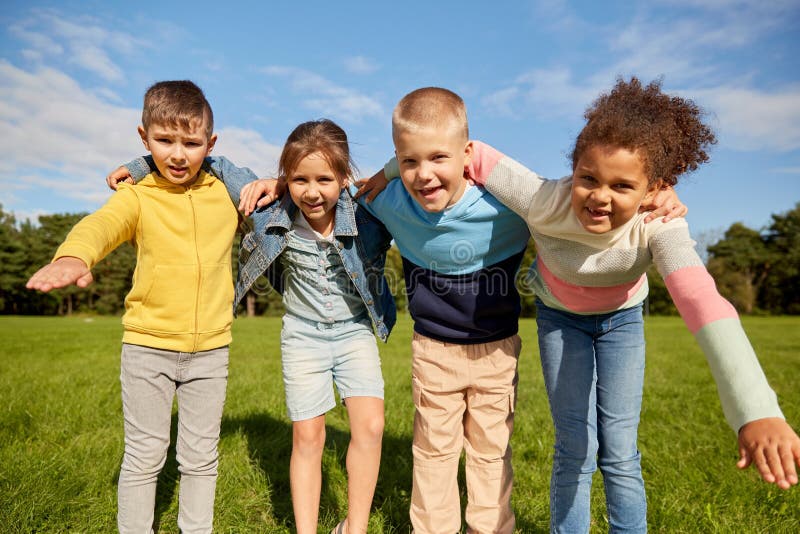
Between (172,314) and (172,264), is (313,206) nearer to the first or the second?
(172,264)

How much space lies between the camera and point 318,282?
3.08 meters

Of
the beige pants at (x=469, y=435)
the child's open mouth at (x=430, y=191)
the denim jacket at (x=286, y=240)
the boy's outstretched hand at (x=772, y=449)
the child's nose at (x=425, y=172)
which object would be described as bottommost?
the beige pants at (x=469, y=435)

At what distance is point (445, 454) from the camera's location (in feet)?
9.60

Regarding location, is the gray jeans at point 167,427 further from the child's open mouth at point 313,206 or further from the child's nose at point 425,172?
the child's nose at point 425,172

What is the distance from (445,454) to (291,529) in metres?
1.05

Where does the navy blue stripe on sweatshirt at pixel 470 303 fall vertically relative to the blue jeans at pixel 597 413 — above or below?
above

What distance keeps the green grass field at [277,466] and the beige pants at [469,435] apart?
1.44 feet

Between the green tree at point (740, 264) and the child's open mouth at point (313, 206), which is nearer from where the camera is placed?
the child's open mouth at point (313, 206)

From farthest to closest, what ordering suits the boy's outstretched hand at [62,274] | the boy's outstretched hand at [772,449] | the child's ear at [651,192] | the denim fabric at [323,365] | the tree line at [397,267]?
the tree line at [397,267], the denim fabric at [323,365], the child's ear at [651,192], the boy's outstretched hand at [62,274], the boy's outstretched hand at [772,449]

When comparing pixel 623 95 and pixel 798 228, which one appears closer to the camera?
pixel 623 95

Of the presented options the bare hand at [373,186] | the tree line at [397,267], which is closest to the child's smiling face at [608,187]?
the bare hand at [373,186]

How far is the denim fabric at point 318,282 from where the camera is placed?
3.07m

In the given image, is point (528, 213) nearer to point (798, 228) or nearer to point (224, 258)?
point (224, 258)

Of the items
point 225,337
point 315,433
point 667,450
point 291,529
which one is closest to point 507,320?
point 315,433
